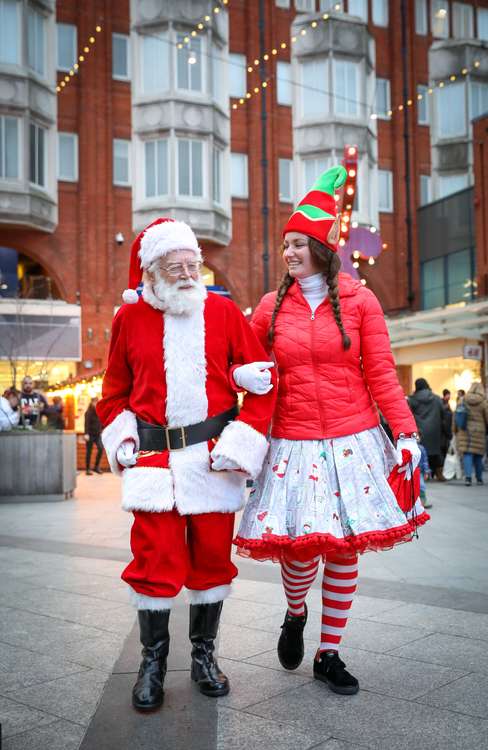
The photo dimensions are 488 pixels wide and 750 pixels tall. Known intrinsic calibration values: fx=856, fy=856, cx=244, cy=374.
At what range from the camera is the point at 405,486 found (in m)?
3.73

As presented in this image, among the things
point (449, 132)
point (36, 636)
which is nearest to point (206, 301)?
point (36, 636)

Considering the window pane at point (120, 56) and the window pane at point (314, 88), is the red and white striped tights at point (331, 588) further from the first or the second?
the window pane at point (314, 88)

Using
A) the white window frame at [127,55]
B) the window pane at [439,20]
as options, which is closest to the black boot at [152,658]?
the white window frame at [127,55]

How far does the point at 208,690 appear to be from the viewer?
3561mm

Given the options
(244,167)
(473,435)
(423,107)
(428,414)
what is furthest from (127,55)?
(473,435)

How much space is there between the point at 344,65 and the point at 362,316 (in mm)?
27200

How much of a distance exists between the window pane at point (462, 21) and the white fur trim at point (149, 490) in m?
32.3

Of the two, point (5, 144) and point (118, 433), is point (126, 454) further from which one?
point (5, 144)

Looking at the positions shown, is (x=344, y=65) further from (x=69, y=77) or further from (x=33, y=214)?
(x=33, y=214)

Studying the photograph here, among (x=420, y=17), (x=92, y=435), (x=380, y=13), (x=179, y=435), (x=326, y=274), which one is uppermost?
(x=420, y=17)

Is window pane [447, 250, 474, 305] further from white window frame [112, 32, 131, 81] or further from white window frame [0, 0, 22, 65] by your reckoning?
white window frame [0, 0, 22, 65]

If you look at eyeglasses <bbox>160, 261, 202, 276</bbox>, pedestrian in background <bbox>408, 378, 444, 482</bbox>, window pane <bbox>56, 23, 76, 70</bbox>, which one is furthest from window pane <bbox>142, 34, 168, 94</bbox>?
eyeglasses <bbox>160, 261, 202, 276</bbox>

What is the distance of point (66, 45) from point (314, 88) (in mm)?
8278

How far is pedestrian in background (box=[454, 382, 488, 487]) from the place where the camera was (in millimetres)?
14117
